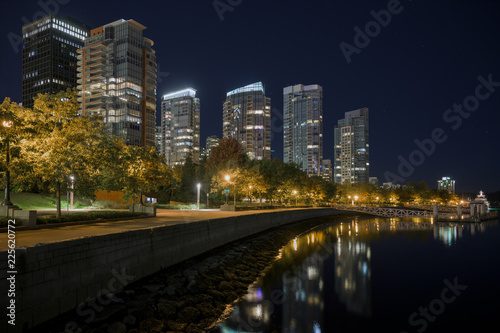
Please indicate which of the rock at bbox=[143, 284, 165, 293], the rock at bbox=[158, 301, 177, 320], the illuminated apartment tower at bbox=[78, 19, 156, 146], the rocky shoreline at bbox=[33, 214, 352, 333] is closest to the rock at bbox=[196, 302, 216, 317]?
the rocky shoreline at bbox=[33, 214, 352, 333]

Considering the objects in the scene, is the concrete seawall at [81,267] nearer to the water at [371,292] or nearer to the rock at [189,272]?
the rock at [189,272]

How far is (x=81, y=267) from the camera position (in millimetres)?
11586

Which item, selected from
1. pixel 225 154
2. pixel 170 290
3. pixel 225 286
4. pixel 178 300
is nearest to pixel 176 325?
pixel 178 300

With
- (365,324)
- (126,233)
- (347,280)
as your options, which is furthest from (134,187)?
(365,324)

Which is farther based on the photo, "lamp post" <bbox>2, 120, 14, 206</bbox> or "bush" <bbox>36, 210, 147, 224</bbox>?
"lamp post" <bbox>2, 120, 14, 206</bbox>

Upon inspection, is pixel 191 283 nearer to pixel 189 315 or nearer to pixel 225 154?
pixel 189 315

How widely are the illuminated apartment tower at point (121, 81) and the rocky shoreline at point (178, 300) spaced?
378ft

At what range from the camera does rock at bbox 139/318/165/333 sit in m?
11.1

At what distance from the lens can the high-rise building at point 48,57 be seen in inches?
6481

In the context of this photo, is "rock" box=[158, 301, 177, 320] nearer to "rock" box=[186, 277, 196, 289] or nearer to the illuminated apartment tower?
"rock" box=[186, 277, 196, 289]

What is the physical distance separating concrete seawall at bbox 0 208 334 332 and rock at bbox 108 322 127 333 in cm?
120

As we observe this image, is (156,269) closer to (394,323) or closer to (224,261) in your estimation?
(224,261)

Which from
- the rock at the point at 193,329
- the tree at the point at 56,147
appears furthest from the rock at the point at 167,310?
the tree at the point at 56,147

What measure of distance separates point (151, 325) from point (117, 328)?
1097 millimetres
